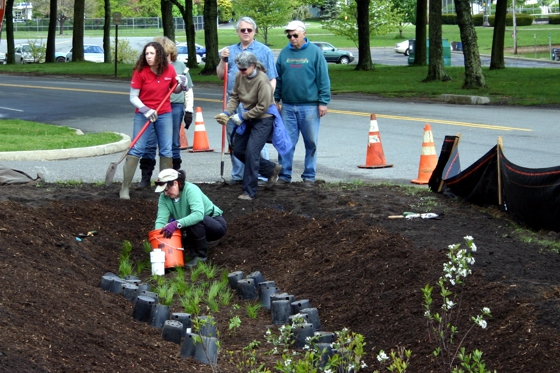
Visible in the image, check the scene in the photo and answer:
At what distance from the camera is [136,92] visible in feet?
32.3

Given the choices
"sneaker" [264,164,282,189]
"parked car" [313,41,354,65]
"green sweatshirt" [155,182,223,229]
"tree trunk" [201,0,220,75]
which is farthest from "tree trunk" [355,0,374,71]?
"green sweatshirt" [155,182,223,229]

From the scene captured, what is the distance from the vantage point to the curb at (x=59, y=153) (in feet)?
44.4

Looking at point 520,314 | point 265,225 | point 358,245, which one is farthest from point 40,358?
point 265,225

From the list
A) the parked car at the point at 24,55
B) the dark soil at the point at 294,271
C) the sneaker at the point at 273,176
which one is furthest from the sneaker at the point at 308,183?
the parked car at the point at 24,55

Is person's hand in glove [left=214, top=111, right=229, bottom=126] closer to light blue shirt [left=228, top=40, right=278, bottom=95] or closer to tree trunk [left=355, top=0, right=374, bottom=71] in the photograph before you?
light blue shirt [left=228, top=40, right=278, bottom=95]

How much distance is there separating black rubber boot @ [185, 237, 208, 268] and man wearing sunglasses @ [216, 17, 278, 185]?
6.76ft

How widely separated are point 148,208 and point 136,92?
49.7 inches

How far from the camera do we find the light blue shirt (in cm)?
1034

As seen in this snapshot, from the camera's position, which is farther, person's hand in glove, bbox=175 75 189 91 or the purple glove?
person's hand in glove, bbox=175 75 189 91

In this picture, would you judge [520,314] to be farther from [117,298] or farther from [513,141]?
[513,141]

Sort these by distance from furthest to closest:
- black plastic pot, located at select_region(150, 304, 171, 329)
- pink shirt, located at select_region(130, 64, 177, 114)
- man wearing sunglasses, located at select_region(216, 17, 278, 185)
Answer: man wearing sunglasses, located at select_region(216, 17, 278, 185), pink shirt, located at select_region(130, 64, 177, 114), black plastic pot, located at select_region(150, 304, 171, 329)

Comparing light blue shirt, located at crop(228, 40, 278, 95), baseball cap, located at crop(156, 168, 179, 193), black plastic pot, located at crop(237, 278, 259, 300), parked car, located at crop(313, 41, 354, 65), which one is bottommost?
black plastic pot, located at crop(237, 278, 259, 300)

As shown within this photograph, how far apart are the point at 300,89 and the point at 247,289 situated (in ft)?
12.2

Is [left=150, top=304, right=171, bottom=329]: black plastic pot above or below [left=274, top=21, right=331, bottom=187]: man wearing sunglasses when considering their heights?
below
